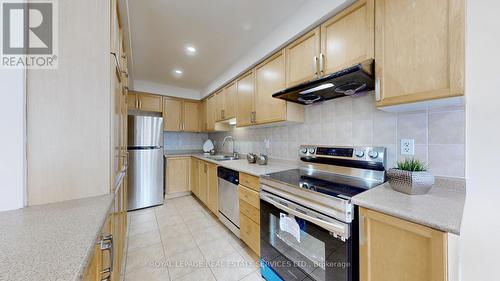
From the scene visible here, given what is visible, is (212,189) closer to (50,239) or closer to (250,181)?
(250,181)

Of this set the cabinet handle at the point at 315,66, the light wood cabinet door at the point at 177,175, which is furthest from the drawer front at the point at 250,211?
the light wood cabinet door at the point at 177,175

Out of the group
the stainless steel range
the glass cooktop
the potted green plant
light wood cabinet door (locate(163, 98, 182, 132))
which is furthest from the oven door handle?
light wood cabinet door (locate(163, 98, 182, 132))

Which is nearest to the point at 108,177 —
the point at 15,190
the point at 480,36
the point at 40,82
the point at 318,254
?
the point at 15,190

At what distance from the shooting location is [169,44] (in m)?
2.19

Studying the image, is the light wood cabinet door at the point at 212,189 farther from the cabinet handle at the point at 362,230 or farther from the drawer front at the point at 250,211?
the cabinet handle at the point at 362,230

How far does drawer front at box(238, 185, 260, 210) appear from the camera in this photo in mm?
1675

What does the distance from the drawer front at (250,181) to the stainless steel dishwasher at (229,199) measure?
0.34ft

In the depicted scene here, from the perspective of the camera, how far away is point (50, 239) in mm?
501

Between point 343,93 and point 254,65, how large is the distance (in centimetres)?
123

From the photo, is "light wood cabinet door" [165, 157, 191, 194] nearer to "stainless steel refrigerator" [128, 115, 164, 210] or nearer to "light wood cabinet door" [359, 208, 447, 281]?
"stainless steel refrigerator" [128, 115, 164, 210]

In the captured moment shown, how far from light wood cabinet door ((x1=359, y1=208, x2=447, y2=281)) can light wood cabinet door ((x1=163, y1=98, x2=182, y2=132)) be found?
148 inches

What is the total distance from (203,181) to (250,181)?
5.04 feet

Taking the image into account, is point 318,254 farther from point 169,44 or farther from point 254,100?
point 169,44

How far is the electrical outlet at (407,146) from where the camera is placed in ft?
3.89
